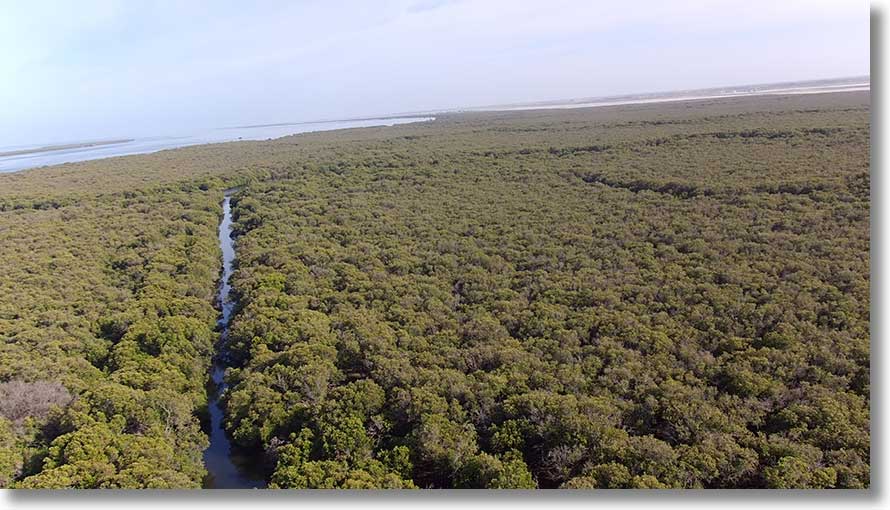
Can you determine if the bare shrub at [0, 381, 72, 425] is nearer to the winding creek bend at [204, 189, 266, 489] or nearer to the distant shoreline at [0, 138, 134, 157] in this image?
the winding creek bend at [204, 189, 266, 489]

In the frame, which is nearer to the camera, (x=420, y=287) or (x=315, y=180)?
(x=420, y=287)

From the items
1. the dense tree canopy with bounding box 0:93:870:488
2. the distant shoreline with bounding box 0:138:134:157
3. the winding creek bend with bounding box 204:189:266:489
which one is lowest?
the winding creek bend with bounding box 204:189:266:489

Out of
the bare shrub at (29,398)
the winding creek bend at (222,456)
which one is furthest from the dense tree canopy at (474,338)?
the winding creek bend at (222,456)

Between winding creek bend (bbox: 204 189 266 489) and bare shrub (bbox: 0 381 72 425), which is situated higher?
bare shrub (bbox: 0 381 72 425)

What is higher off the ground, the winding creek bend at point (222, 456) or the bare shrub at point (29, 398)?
the bare shrub at point (29, 398)

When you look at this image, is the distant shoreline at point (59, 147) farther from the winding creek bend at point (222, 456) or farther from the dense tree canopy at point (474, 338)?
the winding creek bend at point (222, 456)

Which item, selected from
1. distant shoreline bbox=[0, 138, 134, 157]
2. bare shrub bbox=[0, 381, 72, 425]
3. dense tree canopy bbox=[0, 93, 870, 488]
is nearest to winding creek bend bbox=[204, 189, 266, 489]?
dense tree canopy bbox=[0, 93, 870, 488]

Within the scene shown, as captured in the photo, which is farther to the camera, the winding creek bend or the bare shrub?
the winding creek bend

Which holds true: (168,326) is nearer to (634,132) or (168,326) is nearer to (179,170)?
(179,170)

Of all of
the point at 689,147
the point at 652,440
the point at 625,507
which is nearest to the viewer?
the point at 625,507

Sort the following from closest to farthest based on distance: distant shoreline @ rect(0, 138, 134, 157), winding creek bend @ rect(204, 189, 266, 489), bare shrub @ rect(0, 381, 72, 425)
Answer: bare shrub @ rect(0, 381, 72, 425), winding creek bend @ rect(204, 189, 266, 489), distant shoreline @ rect(0, 138, 134, 157)

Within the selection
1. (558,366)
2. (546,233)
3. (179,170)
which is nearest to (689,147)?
(546,233)
